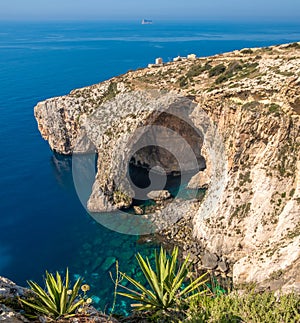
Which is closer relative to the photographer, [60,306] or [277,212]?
[60,306]

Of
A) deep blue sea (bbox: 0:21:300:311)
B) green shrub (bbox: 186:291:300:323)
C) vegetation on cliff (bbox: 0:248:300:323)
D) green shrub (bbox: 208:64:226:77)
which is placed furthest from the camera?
green shrub (bbox: 208:64:226:77)

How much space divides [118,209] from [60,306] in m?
32.8

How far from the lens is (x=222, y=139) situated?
36594 mm

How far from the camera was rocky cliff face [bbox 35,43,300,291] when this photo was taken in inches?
1115

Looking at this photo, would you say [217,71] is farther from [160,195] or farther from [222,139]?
[160,195]

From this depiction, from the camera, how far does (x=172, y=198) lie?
42781 millimetres

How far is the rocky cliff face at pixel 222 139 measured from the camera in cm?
2833

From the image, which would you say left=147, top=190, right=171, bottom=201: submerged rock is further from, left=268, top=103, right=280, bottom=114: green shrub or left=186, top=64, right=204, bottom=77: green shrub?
left=186, top=64, right=204, bottom=77: green shrub

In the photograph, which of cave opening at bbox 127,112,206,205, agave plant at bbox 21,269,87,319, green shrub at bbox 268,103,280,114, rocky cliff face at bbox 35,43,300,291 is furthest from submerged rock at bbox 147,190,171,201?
agave plant at bbox 21,269,87,319

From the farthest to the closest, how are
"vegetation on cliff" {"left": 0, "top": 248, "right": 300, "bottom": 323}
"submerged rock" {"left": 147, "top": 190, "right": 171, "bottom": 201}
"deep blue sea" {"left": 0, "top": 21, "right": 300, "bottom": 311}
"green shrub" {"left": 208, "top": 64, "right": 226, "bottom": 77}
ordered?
"green shrub" {"left": 208, "top": 64, "right": 226, "bottom": 77}, "submerged rock" {"left": 147, "top": 190, "right": 171, "bottom": 201}, "deep blue sea" {"left": 0, "top": 21, "right": 300, "bottom": 311}, "vegetation on cliff" {"left": 0, "top": 248, "right": 300, "bottom": 323}

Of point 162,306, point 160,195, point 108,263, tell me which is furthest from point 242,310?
point 160,195

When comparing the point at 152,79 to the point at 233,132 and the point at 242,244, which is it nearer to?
the point at 233,132

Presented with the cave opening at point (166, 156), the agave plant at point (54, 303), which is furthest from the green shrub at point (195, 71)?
the agave plant at point (54, 303)

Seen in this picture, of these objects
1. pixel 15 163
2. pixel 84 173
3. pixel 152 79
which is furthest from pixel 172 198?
pixel 15 163
